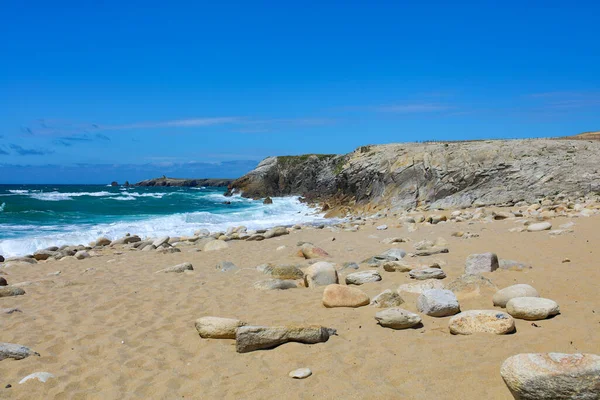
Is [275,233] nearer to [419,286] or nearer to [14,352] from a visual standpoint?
[419,286]

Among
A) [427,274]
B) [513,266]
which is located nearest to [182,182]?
[427,274]

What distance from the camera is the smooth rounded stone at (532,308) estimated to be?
14.6 feet

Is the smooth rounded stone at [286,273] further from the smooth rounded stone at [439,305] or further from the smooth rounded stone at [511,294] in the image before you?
the smooth rounded stone at [511,294]

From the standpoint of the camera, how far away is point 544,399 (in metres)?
2.76

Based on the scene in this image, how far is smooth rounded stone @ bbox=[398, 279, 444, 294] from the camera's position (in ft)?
19.3

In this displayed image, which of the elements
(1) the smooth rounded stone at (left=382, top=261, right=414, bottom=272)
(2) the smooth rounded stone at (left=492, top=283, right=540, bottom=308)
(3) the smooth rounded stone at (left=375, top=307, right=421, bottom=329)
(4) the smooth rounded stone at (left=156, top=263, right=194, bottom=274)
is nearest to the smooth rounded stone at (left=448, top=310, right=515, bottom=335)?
(3) the smooth rounded stone at (left=375, top=307, right=421, bottom=329)

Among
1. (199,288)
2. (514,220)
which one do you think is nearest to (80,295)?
Answer: (199,288)

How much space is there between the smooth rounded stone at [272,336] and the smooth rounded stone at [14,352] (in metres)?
2.11

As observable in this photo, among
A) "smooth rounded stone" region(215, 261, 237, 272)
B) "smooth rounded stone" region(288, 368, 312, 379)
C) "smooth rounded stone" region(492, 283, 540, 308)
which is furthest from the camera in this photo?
"smooth rounded stone" region(215, 261, 237, 272)

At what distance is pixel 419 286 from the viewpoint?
596 centimetres

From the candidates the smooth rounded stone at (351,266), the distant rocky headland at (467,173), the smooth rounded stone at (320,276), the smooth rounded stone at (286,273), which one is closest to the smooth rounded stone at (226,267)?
the smooth rounded stone at (286,273)

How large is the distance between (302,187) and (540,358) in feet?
151

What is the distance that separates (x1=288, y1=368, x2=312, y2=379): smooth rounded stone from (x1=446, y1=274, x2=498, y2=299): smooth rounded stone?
7.87 feet

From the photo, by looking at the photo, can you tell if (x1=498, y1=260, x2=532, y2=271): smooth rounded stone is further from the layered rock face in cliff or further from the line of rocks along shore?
the layered rock face in cliff
